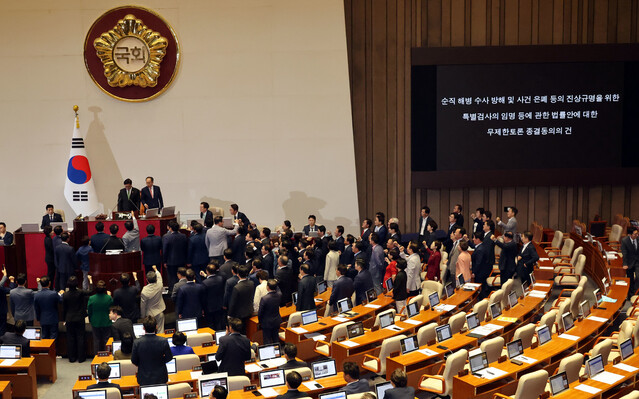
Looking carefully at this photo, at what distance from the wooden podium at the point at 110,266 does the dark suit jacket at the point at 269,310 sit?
268 cm

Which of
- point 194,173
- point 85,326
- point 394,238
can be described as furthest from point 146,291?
point 194,173

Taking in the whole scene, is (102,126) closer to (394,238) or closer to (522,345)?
(394,238)

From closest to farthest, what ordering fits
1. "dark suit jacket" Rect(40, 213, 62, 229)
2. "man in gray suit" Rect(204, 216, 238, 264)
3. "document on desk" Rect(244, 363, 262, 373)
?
1. "document on desk" Rect(244, 363, 262, 373)
2. "man in gray suit" Rect(204, 216, 238, 264)
3. "dark suit jacket" Rect(40, 213, 62, 229)

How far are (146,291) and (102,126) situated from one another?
6723 mm

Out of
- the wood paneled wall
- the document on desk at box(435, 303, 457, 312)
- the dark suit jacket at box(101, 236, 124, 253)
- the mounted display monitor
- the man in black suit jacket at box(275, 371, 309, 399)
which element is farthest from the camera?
the wood paneled wall

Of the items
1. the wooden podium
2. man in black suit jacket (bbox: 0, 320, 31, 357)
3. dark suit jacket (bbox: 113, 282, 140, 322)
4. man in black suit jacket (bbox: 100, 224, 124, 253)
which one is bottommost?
man in black suit jacket (bbox: 0, 320, 31, 357)

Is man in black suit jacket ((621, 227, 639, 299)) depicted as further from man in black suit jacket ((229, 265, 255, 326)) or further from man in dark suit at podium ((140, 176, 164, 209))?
man in dark suit at podium ((140, 176, 164, 209))

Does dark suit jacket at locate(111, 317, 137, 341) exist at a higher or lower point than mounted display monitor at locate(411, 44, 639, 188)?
lower

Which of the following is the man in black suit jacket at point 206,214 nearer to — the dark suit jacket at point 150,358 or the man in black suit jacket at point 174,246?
the man in black suit jacket at point 174,246

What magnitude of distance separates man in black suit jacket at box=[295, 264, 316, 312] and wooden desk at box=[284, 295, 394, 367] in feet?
1.02

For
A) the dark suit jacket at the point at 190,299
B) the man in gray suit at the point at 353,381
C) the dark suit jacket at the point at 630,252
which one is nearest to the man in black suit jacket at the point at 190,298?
the dark suit jacket at the point at 190,299

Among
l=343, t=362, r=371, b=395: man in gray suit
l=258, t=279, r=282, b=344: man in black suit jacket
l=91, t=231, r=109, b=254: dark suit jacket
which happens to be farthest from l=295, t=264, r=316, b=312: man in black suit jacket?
l=91, t=231, r=109, b=254: dark suit jacket

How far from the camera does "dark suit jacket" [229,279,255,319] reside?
10.0m

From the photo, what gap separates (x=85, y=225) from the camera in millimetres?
12469
